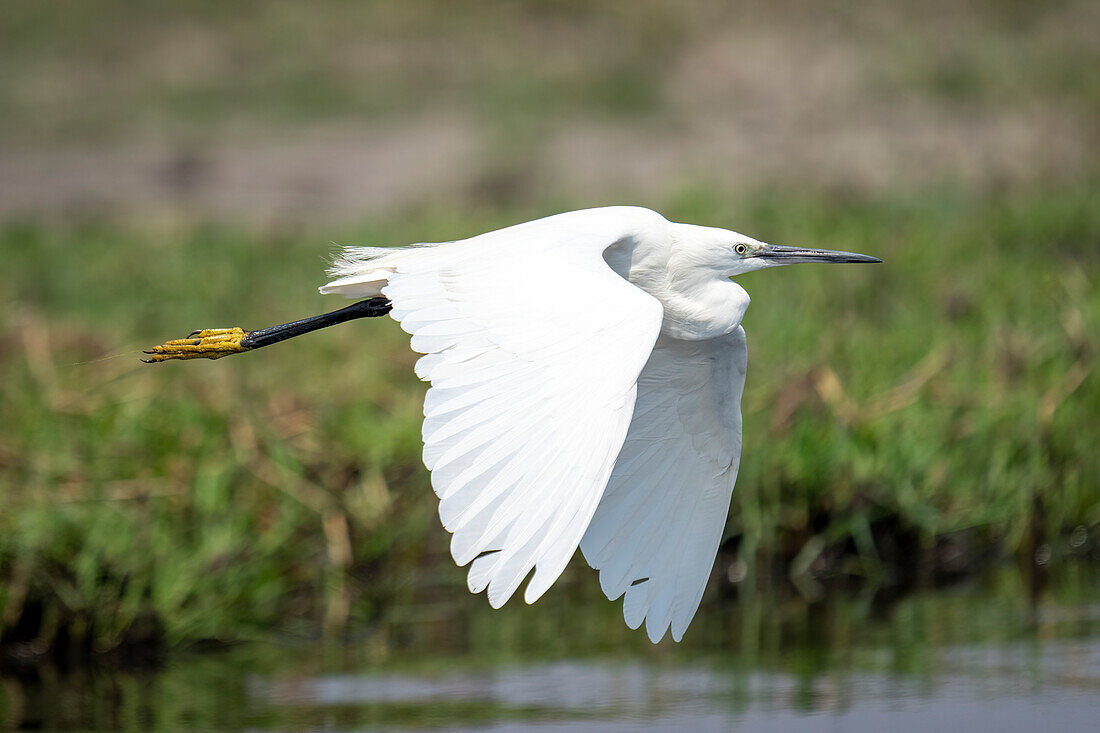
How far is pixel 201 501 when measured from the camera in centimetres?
490

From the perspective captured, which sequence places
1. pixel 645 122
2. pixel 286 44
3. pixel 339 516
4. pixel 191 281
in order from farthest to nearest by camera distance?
pixel 286 44
pixel 645 122
pixel 191 281
pixel 339 516

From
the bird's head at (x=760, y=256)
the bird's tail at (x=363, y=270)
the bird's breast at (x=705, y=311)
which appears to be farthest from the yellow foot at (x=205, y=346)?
the bird's head at (x=760, y=256)

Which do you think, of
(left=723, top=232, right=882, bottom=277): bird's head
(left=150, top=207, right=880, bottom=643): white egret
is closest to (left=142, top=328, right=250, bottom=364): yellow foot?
(left=150, top=207, right=880, bottom=643): white egret

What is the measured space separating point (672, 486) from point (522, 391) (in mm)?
884

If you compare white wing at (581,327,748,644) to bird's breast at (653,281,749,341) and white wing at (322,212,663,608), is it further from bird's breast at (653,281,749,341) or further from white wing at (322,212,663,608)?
white wing at (322,212,663,608)

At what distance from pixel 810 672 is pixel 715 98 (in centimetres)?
777

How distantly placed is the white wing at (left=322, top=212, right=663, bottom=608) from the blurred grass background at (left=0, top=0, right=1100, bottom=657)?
203cm

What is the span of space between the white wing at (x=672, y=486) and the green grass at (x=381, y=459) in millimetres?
1240

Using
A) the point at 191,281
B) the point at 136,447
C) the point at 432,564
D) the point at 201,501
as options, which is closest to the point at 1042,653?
the point at 432,564

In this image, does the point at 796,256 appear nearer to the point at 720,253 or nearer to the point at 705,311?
the point at 720,253

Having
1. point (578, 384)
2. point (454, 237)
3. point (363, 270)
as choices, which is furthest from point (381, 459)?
point (454, 237)

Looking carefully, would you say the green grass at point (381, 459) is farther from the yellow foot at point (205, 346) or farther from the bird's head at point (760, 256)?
the bird's head at point (760, 256)

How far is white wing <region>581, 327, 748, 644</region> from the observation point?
3.27m

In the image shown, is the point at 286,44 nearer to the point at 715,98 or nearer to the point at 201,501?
the point at 715,98
